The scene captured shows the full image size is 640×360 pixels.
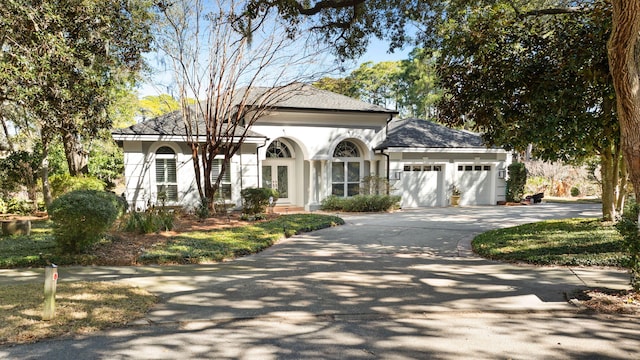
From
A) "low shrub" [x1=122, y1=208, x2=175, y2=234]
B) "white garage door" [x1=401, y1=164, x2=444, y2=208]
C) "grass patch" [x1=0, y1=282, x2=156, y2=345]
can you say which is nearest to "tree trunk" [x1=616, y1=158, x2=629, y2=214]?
"white garage door" [x1=401, y1=164, x2=444, y2=208]

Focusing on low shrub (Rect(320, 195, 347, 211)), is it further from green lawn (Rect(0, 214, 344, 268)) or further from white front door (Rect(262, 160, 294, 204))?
green lawn (Rect(0, 214, 344, 268))

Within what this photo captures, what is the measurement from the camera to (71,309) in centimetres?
468

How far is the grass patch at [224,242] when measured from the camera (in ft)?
25.6

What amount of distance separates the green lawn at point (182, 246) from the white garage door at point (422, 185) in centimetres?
737

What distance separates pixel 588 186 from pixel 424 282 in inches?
921

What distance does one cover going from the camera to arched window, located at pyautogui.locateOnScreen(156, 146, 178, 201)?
49.4 feet

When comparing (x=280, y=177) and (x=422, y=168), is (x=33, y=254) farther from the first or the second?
(x=422, y=168)

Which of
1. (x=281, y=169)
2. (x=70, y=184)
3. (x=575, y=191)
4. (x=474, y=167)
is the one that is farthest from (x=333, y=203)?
(x=575, y=191)

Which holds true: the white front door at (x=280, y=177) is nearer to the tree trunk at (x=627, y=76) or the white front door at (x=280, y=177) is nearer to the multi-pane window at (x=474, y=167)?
Result: the multi-pane window at (x=474, y=167)

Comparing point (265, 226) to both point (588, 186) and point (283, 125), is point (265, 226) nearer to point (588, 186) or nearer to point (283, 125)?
point (283, 125)

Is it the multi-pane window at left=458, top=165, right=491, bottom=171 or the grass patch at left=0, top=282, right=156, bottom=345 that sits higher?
the multi-pane window at left=458, top=165, right=491, bottom=171

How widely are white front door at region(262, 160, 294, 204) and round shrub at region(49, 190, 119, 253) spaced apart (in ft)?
33.9

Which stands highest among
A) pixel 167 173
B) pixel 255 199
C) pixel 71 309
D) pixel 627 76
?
pixel 627 76

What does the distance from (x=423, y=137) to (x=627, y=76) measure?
14.4 metres
